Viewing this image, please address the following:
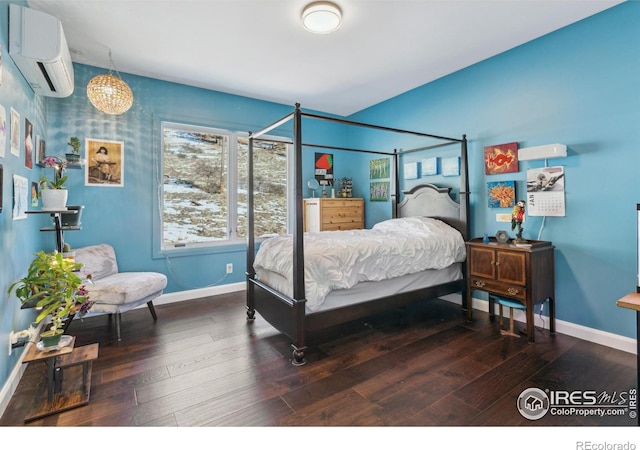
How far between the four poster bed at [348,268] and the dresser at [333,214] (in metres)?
1.06

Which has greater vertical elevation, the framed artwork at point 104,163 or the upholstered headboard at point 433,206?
the framed artwork at point 104,163

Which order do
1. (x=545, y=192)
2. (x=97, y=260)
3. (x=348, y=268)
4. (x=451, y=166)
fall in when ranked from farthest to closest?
1. (x=451, y=166)
2. (x=97, y=260)
3. (x=545, y=192)
4. (x=348, y=268)

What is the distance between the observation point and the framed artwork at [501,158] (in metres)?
3.10

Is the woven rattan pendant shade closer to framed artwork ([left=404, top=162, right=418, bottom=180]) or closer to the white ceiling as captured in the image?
the white ceiling

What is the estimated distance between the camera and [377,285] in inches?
109

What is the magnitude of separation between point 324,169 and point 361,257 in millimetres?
2829

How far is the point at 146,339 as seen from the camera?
2.74 m

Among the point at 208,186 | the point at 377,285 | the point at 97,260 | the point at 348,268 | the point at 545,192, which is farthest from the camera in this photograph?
the point at 208,186

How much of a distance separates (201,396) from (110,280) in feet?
5.74

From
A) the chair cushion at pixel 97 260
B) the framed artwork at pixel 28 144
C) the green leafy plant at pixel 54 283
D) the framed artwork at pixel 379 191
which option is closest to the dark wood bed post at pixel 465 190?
the framed artwork at pixel 379 191

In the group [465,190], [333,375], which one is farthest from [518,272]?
[333,375]

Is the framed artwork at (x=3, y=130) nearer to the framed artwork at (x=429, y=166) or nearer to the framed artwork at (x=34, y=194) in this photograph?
the framed artwork at (x=34, y=194)

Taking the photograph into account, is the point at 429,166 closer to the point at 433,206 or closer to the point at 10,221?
the point at 433,206
